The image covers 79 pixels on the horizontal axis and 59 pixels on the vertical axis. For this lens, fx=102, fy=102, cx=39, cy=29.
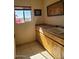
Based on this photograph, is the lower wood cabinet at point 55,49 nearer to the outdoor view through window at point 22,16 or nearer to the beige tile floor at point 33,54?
the beige tile floor at point 33,54

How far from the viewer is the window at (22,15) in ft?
17.4

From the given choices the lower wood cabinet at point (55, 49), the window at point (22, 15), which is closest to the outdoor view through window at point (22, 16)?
the window at point (22, 15)

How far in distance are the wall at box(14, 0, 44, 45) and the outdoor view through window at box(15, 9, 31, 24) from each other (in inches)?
8.5

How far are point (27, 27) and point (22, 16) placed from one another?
646mm

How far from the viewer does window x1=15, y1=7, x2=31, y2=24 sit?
5.30 metres

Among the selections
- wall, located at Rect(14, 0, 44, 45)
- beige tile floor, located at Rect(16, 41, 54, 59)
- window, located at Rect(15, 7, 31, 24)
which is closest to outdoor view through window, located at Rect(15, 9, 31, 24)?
window, located at Rect(15, 7, 31, 24)

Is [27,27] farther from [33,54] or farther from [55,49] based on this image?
[55,49]
